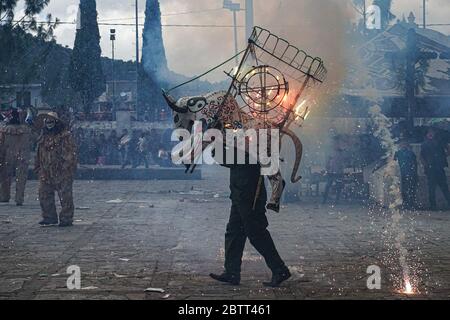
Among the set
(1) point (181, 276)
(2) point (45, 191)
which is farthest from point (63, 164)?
(1) point (181, 276)

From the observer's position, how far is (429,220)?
12.5m

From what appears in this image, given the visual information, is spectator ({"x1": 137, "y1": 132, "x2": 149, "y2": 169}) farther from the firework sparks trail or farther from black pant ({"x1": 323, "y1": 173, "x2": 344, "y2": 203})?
black pant ({"x1": 323, "y1": 173, "x2": 344, "y2": 203})

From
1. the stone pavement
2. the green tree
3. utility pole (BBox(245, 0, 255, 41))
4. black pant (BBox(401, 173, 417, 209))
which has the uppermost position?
the green tree

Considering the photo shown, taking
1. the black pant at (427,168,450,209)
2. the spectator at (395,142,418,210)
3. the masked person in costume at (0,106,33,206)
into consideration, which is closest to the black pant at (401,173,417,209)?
the spectator at (395,142,418,210)

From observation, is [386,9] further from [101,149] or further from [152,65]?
[152,65]

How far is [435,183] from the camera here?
1440 cm

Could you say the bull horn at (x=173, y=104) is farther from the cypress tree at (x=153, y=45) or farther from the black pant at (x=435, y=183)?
the cypress tree at (x=153, y=45)

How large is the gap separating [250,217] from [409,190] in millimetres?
8560

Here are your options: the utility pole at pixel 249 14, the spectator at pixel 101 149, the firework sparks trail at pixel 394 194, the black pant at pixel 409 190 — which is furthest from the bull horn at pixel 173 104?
the spectator at pixel 101 149

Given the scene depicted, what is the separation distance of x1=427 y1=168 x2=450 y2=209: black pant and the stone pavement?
0.77m

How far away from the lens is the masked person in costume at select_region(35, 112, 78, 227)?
36.5 feet

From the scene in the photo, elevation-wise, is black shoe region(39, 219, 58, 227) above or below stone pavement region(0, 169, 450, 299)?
above
